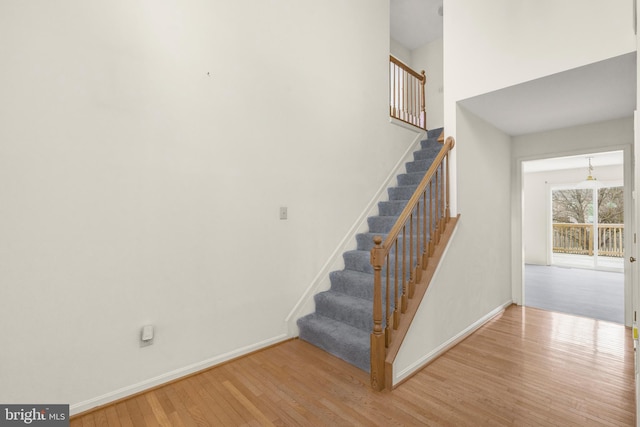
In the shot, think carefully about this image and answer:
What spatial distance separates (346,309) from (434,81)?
4.85 m

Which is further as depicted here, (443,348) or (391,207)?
(391,207)

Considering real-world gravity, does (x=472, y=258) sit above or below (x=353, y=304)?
above

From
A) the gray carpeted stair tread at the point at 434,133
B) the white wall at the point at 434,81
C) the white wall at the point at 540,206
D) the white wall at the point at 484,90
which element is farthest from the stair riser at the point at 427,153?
the white wall at the point at 540,206

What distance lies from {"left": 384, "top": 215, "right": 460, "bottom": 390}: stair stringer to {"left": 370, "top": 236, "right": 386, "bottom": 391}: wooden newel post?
51mm

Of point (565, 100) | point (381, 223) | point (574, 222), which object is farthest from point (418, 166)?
point (574, 222)

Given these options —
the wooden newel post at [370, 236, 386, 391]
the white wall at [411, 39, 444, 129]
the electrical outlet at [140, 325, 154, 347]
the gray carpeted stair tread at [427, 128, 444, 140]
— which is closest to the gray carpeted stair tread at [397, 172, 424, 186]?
the gray carpeted stair tread at [427, 128, 444, 140]

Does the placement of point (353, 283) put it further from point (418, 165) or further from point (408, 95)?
point (408, 95)

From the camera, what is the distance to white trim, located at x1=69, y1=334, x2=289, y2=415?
189 cm

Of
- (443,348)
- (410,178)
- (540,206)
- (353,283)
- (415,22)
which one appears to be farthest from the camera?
(540,206)

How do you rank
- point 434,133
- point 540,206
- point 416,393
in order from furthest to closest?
point 540,206 < point 434,133 < point 416,393

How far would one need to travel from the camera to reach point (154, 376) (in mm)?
2152

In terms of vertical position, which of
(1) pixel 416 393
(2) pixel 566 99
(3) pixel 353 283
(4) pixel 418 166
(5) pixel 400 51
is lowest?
(1) pixel 416 393

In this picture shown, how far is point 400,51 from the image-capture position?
19.0 ft

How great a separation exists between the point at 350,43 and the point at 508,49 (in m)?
1.82
